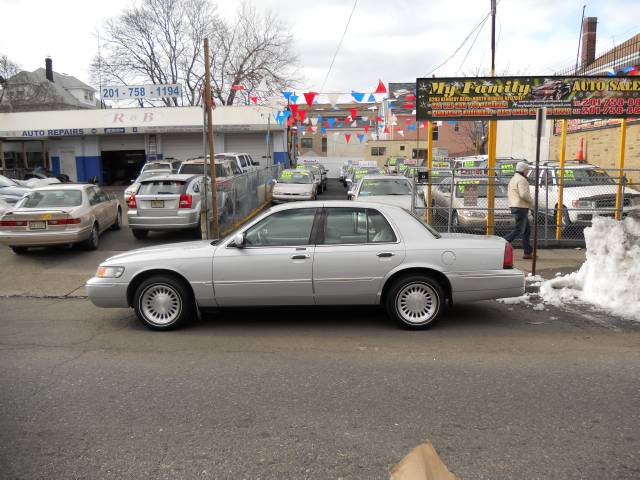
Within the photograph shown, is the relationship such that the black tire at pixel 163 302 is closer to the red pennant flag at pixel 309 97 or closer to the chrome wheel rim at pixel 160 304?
the chrome wheel rim at pixel 160 304

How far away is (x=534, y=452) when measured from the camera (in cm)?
357

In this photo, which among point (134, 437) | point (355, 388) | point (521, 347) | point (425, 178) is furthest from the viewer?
point (425, 178)

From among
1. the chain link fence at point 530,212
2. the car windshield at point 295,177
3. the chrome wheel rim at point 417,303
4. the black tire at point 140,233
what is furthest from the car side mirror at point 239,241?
the car windshield at point 295,177

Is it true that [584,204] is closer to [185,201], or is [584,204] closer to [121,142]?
[185,201]

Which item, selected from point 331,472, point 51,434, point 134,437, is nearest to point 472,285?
point 331,472

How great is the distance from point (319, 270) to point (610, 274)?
13.3 feet

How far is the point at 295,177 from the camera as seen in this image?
73.5 ft

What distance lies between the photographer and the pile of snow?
23.3ft

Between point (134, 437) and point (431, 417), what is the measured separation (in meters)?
2.10

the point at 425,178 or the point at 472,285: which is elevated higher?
the point at 425,178

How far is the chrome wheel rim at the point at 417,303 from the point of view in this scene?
640cm

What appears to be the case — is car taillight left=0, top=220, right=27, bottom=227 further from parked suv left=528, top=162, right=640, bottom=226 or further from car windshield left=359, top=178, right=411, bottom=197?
parked suv left=528, top=162, right=640, bottom=226

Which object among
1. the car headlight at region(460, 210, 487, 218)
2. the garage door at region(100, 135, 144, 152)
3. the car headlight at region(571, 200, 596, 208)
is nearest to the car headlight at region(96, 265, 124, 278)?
the car headlight at region(460, 210, 487, 218)

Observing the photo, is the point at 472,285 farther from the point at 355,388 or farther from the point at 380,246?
the point at 355,388
